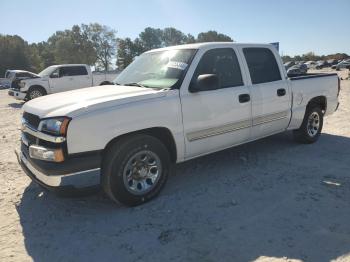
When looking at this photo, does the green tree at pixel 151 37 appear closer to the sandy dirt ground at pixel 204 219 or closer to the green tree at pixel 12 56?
the green tree at pixel 12 56

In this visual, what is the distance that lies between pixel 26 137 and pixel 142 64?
1.98m

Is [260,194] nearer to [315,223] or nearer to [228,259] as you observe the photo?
[315,223]

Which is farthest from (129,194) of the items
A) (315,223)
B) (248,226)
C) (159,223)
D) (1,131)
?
(1,131)

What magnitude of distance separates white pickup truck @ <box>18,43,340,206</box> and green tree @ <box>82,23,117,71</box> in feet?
281

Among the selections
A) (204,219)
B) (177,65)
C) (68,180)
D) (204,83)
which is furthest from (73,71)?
(204,219)

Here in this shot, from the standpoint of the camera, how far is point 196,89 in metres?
4.50

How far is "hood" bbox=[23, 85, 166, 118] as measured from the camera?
378 cm

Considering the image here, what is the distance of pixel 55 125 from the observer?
3684 millimetres

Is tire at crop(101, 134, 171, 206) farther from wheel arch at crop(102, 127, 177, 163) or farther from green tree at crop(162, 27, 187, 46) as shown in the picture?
green tree at crop(162, 27, 187, 46)

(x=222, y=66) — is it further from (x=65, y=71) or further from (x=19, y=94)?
(x=65, y=71)

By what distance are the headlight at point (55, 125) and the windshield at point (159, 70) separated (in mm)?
1368

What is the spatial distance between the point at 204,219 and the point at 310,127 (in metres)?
3.85

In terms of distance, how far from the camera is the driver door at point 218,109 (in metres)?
4.56

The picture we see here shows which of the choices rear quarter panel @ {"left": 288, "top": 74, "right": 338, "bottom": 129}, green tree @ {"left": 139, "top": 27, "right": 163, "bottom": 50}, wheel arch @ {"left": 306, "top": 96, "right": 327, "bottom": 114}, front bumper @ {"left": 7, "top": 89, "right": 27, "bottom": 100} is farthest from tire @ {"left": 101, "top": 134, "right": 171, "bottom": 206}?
green tree @ {"left": 139, "top": 27, "right": 163, "bottom": 50}
